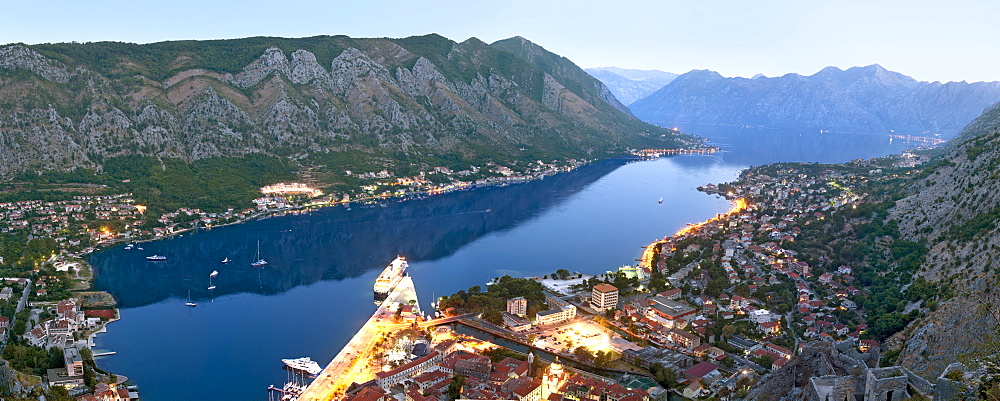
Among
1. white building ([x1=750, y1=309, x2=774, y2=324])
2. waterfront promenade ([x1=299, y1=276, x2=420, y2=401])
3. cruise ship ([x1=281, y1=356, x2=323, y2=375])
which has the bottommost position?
cruise ship ([x1=281, y1=356, x2=323, y2=375])


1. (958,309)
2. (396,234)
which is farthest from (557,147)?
(958,309)

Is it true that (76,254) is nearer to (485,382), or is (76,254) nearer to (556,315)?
(556,315)

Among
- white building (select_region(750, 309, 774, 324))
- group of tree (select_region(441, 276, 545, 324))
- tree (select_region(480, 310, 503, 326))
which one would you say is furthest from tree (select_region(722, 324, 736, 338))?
tree (select_region(480, 310, 503, 326))

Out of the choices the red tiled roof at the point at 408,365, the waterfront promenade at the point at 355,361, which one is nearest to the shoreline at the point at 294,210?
the waterfront promenade at the point at 355,361

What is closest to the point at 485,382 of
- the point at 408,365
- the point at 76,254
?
the point at 408,365

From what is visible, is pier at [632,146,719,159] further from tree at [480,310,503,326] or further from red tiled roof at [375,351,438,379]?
red tiled roof at [375,351,438,379]

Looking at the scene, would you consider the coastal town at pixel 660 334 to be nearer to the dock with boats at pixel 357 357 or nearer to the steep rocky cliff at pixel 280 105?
the dock with boats at pixel 357 357

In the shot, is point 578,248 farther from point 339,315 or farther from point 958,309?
point 958,309

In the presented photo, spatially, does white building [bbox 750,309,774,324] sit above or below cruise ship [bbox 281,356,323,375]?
above
